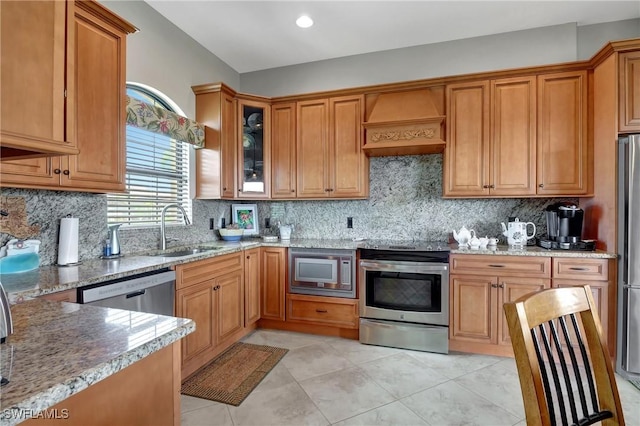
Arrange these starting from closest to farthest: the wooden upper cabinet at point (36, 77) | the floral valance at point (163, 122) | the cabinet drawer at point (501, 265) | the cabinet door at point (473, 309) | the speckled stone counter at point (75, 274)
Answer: the wooden upper cabinet at point (36, 77)
the speckled stone counter at point (75, 274)
the floral valance at point (163, 122)
the cabinet drawer at point (501, 265)
the cabinet door at point (473, 309)

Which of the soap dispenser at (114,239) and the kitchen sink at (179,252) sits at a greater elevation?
the soap dispenser at (114,239)

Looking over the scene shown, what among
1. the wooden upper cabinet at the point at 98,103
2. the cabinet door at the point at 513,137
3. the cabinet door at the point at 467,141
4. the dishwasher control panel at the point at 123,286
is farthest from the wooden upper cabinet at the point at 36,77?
the cabinet door at the point at 513,137

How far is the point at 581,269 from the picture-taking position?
2561mm

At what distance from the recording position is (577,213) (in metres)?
2.75

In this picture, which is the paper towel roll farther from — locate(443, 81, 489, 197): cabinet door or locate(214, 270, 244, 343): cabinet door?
locate(443, 81, 489, 197): cabinet door

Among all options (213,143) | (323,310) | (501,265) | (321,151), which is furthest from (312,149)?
(501,265)

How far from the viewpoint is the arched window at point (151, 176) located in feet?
8.71

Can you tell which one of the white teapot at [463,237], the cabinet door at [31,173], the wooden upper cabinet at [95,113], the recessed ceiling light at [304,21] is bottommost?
the white teapot at [463,237]

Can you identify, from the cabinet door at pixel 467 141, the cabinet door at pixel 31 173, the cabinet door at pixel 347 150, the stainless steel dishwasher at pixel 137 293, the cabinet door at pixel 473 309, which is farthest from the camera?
the cabinet door at pixel 347 150

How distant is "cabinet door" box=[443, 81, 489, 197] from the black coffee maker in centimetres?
63

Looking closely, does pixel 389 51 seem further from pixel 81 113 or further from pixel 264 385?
pixel 264 385

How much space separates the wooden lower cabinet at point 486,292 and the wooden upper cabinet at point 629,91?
4.02 feet

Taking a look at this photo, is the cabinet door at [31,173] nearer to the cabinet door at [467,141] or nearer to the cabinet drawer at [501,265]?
the cabinet drawer at [501,265]

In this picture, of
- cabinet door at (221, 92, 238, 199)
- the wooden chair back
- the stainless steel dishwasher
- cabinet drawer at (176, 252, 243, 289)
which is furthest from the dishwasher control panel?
the wooden chair back
